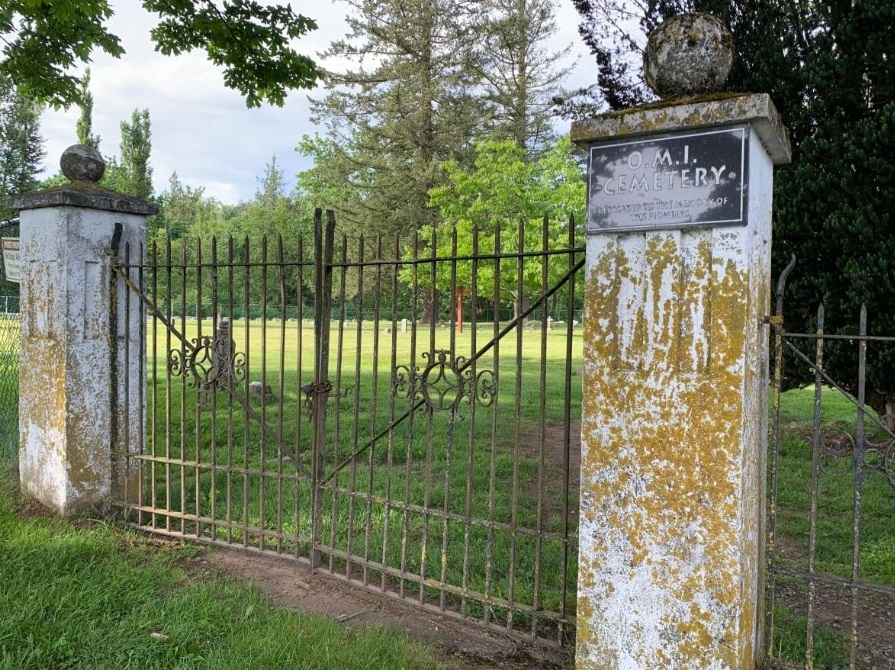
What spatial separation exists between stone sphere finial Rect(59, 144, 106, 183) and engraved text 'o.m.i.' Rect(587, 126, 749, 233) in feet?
12.9

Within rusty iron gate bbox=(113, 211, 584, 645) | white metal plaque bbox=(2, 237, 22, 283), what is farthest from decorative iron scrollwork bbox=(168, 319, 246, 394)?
white metal plaque bbox=(2, 237, 22, 283)

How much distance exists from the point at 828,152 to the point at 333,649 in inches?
230

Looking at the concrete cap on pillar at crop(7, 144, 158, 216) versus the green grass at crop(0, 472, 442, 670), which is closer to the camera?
the green grass at crop(0, 472, 442, 670)

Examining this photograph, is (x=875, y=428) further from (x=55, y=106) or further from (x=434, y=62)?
(x=434, y=62)

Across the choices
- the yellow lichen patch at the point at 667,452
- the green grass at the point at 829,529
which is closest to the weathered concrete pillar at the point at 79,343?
the yellow lichen patch at the point at 667,452

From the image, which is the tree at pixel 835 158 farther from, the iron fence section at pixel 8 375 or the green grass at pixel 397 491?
the iron fence section at pixel 8 375

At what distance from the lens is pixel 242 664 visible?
296 centimetres

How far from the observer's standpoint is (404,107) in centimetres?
2609

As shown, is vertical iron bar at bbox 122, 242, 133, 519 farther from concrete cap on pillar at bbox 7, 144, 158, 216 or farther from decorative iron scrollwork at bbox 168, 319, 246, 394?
decorative iron scrollwork at bbox 168, 319, 246, 394

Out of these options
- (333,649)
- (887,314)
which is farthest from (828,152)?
(333,649)

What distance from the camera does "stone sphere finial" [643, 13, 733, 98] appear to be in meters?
2.62

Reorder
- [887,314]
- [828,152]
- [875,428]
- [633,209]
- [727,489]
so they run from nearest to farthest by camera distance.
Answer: [727,489] < [633,209] < [887,314] < [828,152] < [875,428]

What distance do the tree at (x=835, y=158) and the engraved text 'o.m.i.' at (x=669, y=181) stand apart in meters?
3.46

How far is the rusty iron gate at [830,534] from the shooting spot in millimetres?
2580
